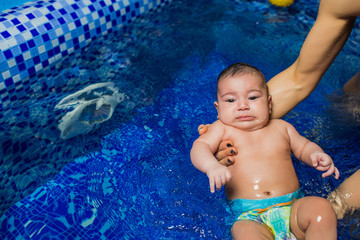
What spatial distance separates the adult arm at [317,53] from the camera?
202 centimetres

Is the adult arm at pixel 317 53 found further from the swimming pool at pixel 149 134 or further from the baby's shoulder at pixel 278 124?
the swimming pool at pixel 149 134

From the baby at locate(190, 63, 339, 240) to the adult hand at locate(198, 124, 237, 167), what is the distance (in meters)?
0.03

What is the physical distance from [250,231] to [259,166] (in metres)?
0.44

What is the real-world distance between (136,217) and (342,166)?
148 centimetres

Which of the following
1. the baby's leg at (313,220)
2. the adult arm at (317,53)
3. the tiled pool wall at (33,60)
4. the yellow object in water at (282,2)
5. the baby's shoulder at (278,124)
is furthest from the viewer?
the yellow object in water at (282,2)

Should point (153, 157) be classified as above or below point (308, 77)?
below

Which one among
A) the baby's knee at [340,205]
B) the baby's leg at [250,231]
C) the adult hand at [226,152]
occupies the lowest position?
the baby's knee at [340,205]

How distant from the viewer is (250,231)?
1.94 m

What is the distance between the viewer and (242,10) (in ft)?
16.3

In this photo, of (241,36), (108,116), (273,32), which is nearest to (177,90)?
(108,116)

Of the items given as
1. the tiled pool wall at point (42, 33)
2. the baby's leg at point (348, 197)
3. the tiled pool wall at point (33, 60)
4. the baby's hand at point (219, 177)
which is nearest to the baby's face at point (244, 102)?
the baby's hand at point (219, 177)

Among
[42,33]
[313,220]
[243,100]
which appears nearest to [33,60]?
[42,33]

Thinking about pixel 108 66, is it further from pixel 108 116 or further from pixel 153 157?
pixel 153 157

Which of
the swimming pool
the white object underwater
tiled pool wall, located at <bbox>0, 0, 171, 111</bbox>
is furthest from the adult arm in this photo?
tiled pool wall, located at <bbox>0, 0, 171, 111</bbox>
